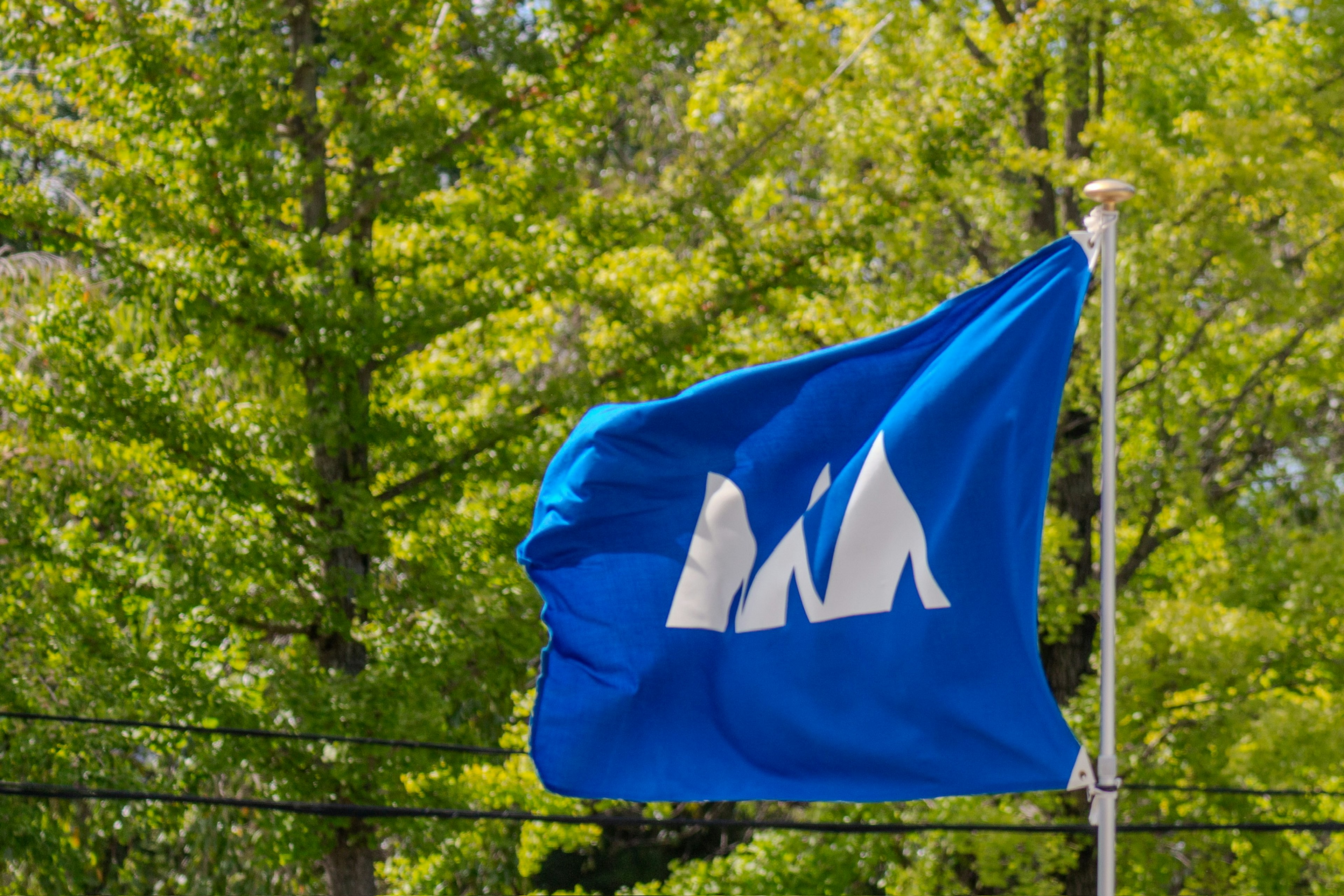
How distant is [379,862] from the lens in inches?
493

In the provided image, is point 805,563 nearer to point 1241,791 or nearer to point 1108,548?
point 1108,548

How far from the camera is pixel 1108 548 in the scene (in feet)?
14.3

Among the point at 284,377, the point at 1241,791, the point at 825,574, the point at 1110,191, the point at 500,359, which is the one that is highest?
the point at 500,359

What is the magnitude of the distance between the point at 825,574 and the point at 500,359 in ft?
23.7

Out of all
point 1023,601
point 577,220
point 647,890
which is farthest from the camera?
point 647,890

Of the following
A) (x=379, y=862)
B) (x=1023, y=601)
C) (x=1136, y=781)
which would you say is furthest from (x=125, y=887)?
(x=1023, y=601)

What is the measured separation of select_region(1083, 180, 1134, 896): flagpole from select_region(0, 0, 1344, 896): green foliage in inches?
202

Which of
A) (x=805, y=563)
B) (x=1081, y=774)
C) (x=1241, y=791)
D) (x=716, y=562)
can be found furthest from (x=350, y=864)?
(x=1081, y=774)

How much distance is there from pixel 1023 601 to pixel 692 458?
1.32 m

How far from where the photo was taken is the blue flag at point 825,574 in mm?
4488

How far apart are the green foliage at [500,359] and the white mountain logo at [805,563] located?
409 cm

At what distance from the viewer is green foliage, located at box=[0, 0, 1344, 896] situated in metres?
8.78

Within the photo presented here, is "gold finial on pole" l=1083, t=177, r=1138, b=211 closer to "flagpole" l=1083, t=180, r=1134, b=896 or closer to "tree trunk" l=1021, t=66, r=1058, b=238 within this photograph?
"flagpole" l=1083, t=180, r=1134, b=896

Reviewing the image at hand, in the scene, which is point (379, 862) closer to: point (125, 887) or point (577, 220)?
point (125, 887)
